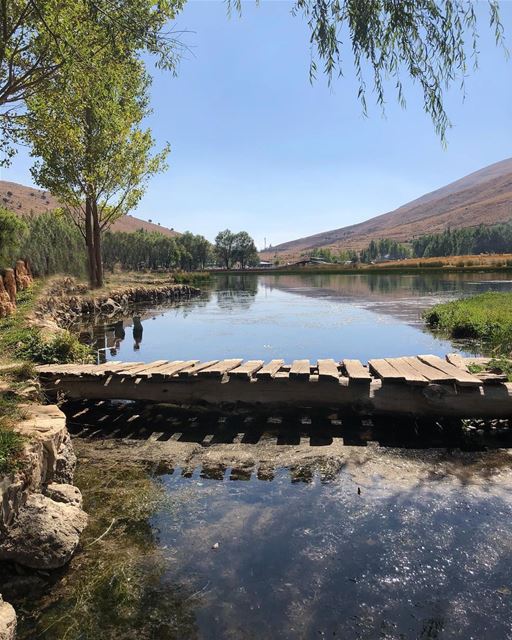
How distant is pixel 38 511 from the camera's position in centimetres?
481

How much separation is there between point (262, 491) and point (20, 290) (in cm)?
1930

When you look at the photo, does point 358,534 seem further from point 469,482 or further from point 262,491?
point 469,482

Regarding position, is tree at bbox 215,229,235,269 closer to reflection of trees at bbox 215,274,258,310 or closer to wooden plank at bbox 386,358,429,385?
reflection of trees at bbox 215,274,258,310

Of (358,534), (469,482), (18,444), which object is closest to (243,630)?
(358,534)

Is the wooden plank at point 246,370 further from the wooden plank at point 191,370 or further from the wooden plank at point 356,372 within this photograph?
the wooden plank at point 356,372

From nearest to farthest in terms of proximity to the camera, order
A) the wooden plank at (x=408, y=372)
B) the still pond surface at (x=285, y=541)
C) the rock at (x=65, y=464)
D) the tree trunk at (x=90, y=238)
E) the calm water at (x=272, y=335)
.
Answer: the still pond surface at (x=285, y=541)
the rock at (x=65, y=464)
the wooden plank at (x=408, y=372)
the calm water at (x=272, y=335)
the tree trunk at (x=90, y=238)

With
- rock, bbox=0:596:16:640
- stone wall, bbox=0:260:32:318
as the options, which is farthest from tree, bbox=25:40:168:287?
rock, bbox=0:596:16:640

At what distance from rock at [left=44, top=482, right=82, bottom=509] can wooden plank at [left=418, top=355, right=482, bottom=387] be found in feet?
20.1

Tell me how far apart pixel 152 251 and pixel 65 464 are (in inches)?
3948

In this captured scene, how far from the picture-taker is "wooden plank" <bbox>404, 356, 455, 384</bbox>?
8.16 m

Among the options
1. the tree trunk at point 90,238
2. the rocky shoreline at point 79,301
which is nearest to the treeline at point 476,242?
the rocky shoreline at point 79,301

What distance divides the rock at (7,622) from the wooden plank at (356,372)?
6.36 meters

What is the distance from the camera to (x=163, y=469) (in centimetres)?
699

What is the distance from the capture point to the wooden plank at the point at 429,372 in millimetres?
8164
